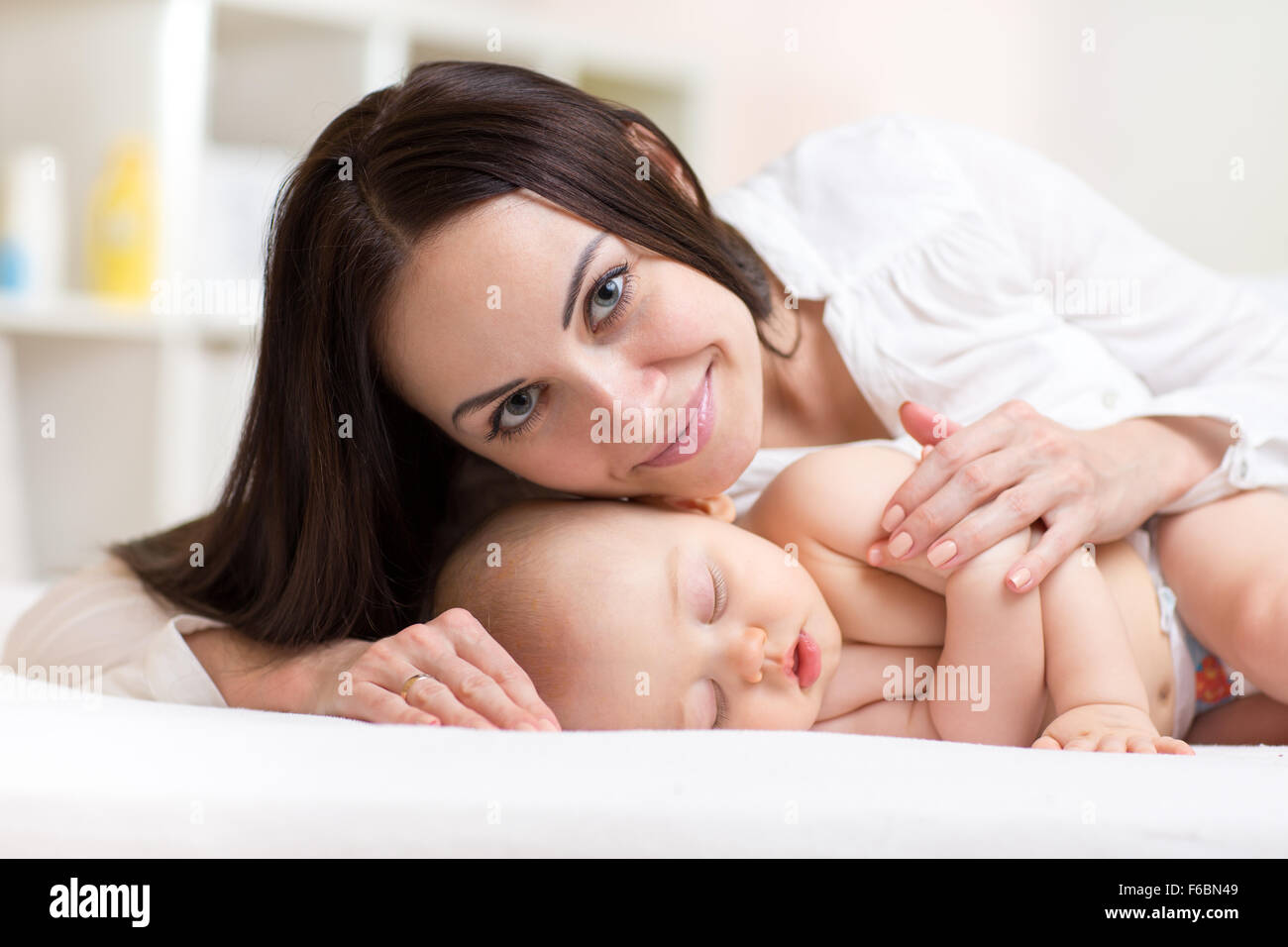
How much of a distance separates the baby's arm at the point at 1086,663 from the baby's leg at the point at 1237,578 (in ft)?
0.39

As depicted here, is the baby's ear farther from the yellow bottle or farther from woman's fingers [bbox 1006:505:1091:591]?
the yellow bottle

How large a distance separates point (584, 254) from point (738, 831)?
0.54 m

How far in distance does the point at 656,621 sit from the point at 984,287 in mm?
599

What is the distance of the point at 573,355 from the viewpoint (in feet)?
3.18

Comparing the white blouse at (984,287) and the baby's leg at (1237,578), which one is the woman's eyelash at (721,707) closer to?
the white blouse at (984,287)

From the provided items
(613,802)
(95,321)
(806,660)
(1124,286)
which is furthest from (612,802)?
(95,321)

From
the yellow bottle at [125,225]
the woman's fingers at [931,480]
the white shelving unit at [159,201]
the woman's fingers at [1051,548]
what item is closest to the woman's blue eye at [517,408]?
the woman's fingers at [931,480]

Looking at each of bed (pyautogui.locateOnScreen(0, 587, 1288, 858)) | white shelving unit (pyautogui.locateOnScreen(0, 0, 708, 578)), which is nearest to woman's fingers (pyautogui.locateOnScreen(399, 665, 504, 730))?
bed (pyautogui.locateOnScreen(0, 587, 1288, 858))

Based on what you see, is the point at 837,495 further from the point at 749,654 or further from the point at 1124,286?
the point at 1124,286

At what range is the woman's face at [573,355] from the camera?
0.97 metres

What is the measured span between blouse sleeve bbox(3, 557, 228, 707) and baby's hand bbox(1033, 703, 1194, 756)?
2.41 ft

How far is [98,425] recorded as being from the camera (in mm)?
2455
